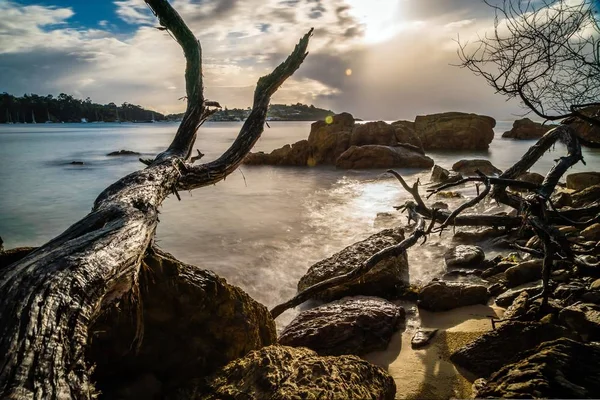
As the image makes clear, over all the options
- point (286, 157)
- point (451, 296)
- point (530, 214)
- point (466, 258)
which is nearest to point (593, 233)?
point (466, 258)

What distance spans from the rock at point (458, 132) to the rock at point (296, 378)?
37.1 meters

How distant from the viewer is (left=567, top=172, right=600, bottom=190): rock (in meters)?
11.2

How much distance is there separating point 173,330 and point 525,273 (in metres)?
4.55

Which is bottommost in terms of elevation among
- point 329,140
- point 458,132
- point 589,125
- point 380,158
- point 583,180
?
point 583,180

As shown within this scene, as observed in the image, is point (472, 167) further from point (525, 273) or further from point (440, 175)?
point (525, 273)

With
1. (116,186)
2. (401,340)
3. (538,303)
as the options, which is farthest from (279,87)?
(538,303)

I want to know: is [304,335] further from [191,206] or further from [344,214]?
[191,206]

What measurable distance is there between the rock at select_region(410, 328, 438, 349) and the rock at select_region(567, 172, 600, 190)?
10.5 meters

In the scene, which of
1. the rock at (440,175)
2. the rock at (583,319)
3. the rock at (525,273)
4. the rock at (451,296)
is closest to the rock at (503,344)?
the rock at (583,319)

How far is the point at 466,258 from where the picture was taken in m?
6.28

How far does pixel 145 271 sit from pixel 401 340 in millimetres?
2762

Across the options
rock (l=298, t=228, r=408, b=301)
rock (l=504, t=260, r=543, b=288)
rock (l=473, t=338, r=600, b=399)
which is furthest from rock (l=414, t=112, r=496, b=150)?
rock (l=473, t=338, r=600, b=399)

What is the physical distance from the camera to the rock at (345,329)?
3477mm

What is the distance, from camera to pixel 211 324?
264cm
